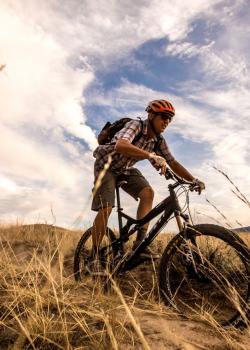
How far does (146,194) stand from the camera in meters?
5.23

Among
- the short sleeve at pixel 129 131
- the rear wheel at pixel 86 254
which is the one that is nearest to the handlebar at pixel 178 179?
the short sleeve at pixel 129 131

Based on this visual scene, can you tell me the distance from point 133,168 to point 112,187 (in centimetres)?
43

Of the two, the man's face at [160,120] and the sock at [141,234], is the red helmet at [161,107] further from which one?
the sock at [141,234]

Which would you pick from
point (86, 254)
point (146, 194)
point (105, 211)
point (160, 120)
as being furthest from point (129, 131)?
point (86, 254)

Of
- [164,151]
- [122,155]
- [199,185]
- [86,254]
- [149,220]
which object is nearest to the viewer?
[199,185]

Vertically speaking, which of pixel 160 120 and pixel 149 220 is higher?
pixel 160 120

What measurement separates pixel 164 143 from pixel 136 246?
52.0 inches

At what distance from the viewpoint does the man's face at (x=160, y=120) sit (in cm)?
488

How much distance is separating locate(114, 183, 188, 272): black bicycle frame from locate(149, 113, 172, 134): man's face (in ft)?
2.60

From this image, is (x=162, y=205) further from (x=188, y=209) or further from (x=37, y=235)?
(x=37, y=235)

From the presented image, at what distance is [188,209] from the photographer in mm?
4359

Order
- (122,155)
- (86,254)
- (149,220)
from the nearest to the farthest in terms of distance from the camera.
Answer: (149,220)
(122,155)
(86,254)

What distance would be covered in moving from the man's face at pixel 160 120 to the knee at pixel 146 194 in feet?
2.42

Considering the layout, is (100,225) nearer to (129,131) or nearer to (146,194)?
(146,194)
